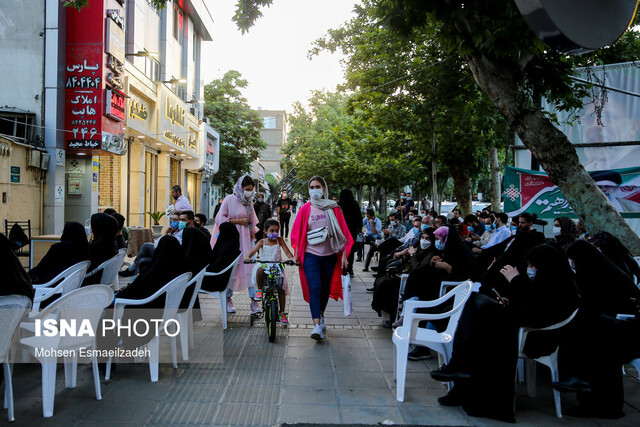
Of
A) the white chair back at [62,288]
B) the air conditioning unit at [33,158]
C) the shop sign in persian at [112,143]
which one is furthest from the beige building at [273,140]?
the white chair back at [62,288]

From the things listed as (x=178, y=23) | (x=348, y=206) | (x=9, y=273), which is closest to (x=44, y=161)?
(x=348, y=206)

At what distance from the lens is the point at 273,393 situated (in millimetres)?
4398

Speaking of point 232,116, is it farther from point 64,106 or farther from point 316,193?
point 316,193

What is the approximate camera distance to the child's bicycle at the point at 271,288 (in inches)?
236

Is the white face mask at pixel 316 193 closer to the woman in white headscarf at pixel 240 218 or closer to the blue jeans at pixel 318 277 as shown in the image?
the blue jeans at pixel 318 277

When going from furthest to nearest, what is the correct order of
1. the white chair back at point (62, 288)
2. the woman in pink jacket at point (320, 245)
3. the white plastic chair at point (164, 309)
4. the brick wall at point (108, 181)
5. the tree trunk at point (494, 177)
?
the brick wall at point (108, 181) → the tree trunk at point (494, 177) → the woman in pink jacket at point (320, 245) → the white chair back at point (62, 288) → the white plastic chair at point (164, 309)

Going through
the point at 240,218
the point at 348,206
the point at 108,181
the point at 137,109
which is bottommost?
the point at 240,218

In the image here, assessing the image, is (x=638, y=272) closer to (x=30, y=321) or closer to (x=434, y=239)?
(x=434, y=239)

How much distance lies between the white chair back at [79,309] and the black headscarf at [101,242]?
1911mm

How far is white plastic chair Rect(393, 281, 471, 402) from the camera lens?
432 centimetres

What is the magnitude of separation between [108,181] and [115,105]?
12.2 ft

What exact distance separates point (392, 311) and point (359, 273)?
615 centimetres

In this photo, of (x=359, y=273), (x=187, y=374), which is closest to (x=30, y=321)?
(x=187, y=374)

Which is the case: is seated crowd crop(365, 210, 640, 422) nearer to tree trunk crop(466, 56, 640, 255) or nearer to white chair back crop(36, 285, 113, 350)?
tree trunk crop(466, 56, 640, 255)
